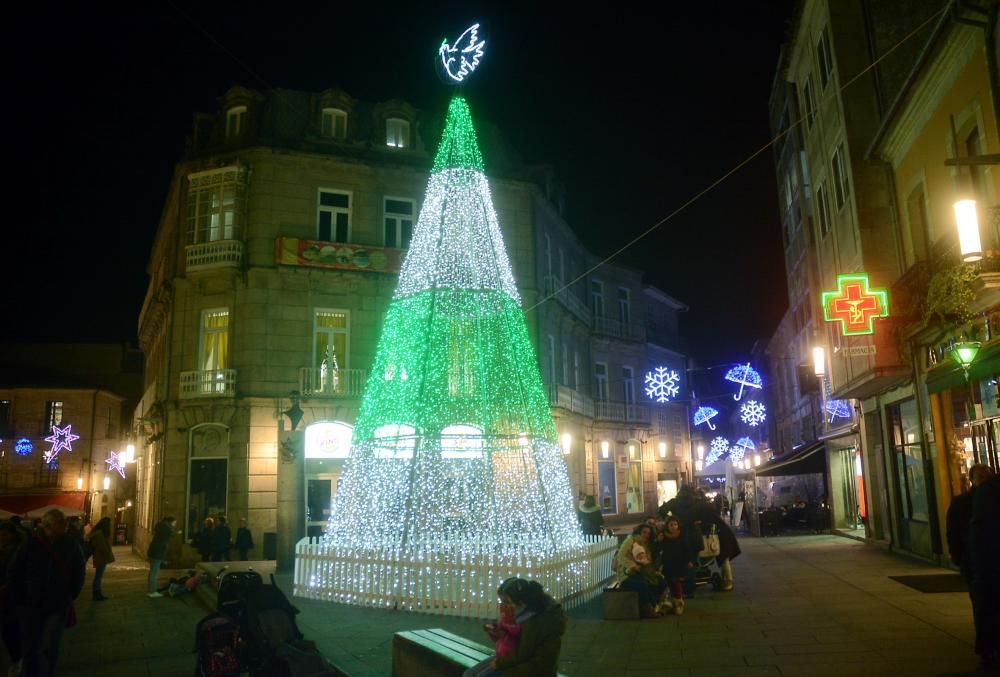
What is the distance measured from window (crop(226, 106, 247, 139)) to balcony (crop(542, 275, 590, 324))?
11.3 m

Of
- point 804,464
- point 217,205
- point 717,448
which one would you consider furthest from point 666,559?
point 717,448

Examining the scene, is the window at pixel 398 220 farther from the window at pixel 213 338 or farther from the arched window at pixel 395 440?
the arched window at pixel 395 440

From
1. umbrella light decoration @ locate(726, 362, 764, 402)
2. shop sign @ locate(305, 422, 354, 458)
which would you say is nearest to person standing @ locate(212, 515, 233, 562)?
shop sign @ locate(305, 422, 354, 458)

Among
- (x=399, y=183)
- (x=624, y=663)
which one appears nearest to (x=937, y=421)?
(x=624, y=663)

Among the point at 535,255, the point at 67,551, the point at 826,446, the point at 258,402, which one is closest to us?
the point at 67,551

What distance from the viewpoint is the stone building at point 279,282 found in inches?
870

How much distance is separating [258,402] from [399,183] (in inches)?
331

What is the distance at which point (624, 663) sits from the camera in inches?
307

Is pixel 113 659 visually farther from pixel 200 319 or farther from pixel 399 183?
pixel 399 183

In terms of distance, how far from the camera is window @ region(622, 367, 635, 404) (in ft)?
118

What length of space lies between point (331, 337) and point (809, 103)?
51.8ft

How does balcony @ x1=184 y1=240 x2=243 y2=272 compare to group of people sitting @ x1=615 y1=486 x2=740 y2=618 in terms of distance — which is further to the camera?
balcony @ x1=184 y1=240 x2=243 y2=272

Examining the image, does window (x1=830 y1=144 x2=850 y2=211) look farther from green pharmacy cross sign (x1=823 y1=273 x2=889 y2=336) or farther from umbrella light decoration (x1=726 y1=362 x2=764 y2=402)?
umbrella light decoration (x1=726 y1=362 x2=764 y2=402)

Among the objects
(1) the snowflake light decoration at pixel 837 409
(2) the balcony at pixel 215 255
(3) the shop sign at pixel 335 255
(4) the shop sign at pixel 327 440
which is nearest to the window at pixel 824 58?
(1) the snowflake light decoration at pixel 837 409
